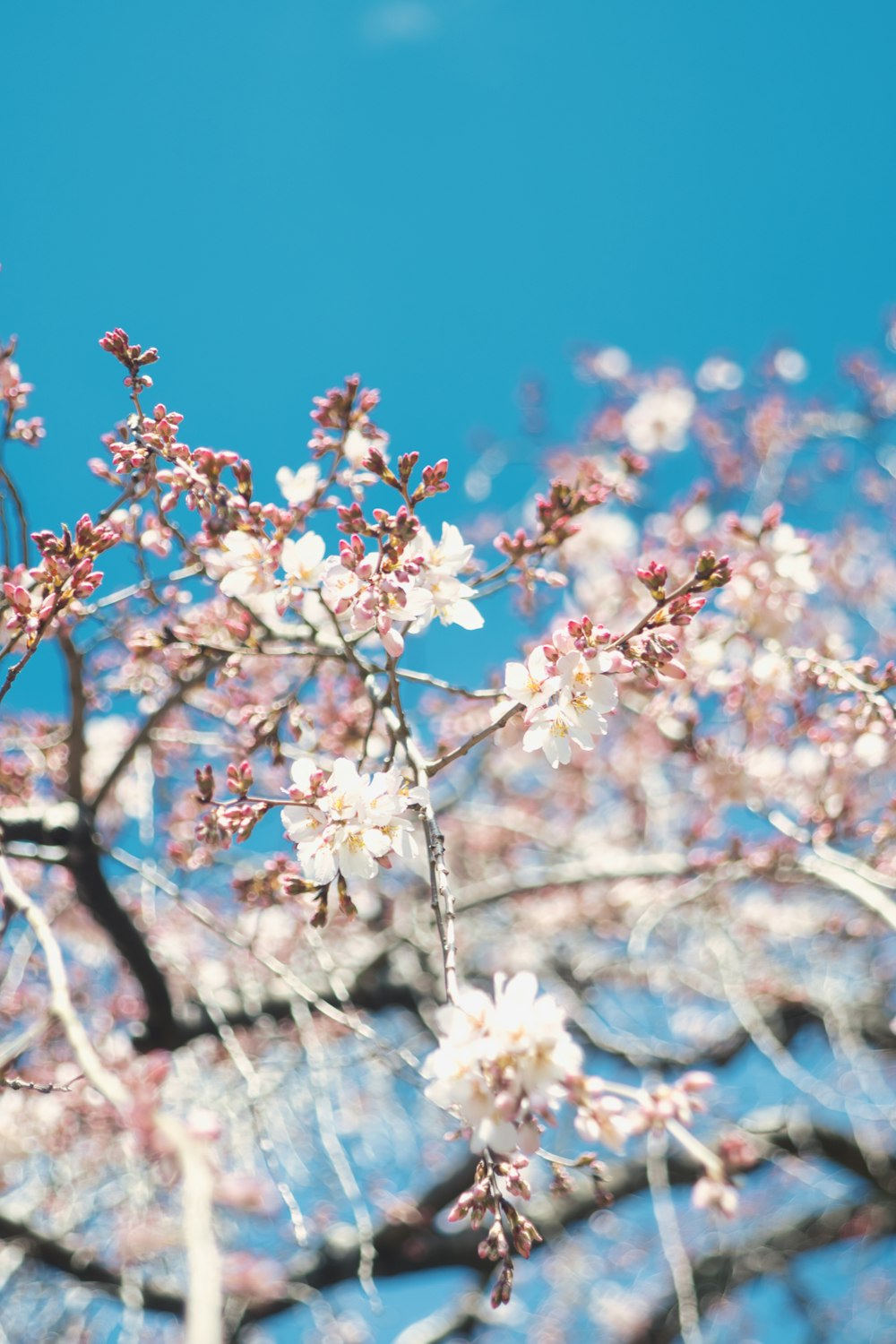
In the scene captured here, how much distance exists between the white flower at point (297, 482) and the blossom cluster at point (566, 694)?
2.10 ft

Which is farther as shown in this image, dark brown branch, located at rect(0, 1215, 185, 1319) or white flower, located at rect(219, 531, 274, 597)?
dark brown branch, located at rect(0, 1215, 185, 1319)

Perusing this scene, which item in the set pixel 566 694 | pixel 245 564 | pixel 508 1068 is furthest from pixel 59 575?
pixel 508 1068

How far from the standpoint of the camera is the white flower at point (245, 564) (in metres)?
1.67

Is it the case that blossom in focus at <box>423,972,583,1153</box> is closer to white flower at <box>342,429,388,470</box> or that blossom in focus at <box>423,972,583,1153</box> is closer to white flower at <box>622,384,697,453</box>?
white flower at <box>342,429,388,470</box>

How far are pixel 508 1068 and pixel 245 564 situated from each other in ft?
3.25

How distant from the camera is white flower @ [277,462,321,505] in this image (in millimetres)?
1810

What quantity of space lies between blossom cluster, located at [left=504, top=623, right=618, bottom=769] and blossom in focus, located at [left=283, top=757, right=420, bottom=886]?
0.22 meters

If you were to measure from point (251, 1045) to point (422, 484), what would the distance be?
11.3 feet

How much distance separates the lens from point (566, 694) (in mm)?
1418

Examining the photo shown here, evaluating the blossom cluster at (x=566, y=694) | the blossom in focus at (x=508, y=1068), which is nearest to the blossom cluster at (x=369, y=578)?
the blossom cluster at (x=566, y=694)

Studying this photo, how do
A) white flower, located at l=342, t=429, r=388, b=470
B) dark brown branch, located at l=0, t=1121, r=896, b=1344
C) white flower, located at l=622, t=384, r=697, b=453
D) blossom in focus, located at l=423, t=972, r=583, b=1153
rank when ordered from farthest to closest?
white flower, located at l=622, t=384, r=697, b=453
dark brown branch, located at l=0, t=1121, r=896, b=1344
white flower, located at l=342, t=429, r=388, b=470
blossom in focus, located at l=423, t=972, r=583, b=1153

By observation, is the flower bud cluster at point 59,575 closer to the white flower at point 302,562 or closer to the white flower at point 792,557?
the white flower at point 302,562

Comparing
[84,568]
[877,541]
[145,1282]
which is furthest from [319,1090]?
[877,541]

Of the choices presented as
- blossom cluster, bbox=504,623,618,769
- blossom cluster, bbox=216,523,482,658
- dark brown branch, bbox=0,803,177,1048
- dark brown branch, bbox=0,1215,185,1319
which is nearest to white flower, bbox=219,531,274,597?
blossom cluster, bbox=216,523,482,658
